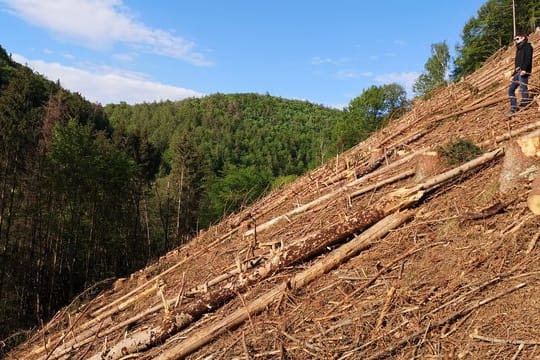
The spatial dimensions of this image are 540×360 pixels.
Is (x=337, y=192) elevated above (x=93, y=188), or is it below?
above

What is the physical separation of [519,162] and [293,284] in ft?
8.31

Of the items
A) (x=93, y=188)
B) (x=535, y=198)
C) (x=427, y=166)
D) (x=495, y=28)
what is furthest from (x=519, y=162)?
(x=495, y=28)

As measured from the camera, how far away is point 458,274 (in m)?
3.62

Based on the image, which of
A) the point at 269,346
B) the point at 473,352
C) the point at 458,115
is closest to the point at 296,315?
the point at 269,346

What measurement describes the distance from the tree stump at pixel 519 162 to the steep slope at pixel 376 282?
7cm

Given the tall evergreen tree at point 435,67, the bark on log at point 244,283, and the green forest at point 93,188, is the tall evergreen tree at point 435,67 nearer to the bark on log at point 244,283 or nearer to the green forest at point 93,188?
the green forest at point 93,188

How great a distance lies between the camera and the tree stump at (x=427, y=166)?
532 cm

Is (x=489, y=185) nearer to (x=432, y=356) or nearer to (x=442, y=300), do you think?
(x=442, y=300)

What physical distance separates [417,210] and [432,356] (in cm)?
202

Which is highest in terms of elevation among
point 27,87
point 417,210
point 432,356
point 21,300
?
point 27,87

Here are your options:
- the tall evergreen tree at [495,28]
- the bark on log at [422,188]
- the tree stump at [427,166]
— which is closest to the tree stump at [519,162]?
the bark on log at [422,188]

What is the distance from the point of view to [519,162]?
429 centimetres

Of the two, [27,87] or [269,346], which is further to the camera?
[27,87]

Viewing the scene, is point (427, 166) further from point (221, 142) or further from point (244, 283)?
point (221, 142)
